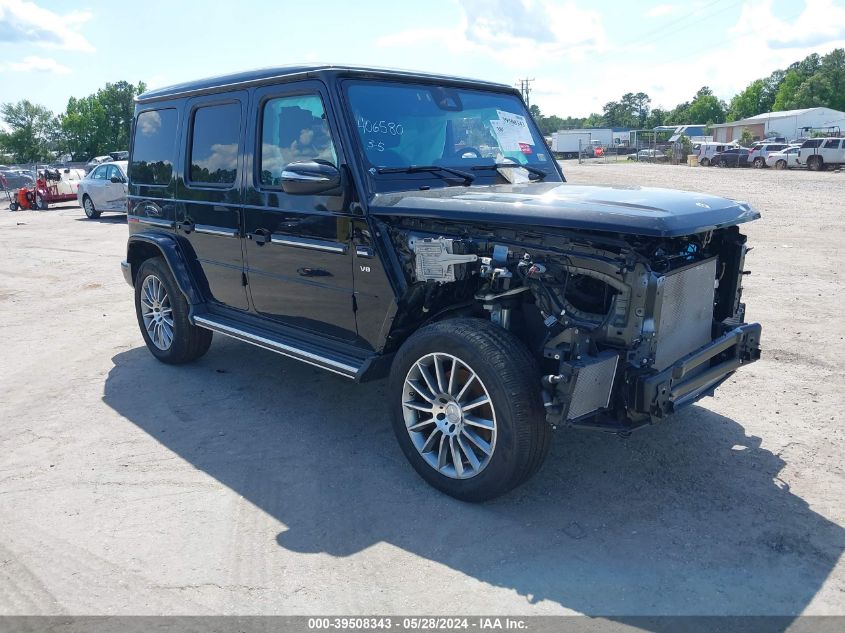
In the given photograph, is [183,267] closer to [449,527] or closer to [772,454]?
[449,527]

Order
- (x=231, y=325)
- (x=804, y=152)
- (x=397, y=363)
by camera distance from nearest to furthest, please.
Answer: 1. (x=397, y=363)
2. (x=231, y=325)
3. (x=804, y=152)

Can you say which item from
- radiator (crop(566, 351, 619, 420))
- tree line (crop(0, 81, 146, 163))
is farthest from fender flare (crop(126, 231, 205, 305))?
tree line (crop(0, 81, 146, 163))

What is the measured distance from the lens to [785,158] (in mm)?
38406

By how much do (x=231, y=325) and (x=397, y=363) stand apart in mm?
1908

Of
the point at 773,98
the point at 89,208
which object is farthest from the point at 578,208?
the point at 773,98

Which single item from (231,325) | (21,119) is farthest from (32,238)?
(21,119)

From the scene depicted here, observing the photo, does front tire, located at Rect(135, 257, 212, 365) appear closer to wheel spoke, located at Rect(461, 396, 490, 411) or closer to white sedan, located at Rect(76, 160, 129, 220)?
wheel spoke, located at Rect(461, 396, 490, 411)

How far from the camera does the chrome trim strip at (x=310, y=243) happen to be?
4.32 m

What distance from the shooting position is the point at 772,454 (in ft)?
13.9

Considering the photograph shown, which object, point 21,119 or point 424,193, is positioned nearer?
point 424,193

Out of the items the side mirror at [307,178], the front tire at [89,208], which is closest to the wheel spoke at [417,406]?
the side mirror at [307,178]

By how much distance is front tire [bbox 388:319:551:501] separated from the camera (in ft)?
11.3

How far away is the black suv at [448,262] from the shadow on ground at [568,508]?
1.08 ft

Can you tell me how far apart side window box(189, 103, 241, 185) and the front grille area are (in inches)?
126
